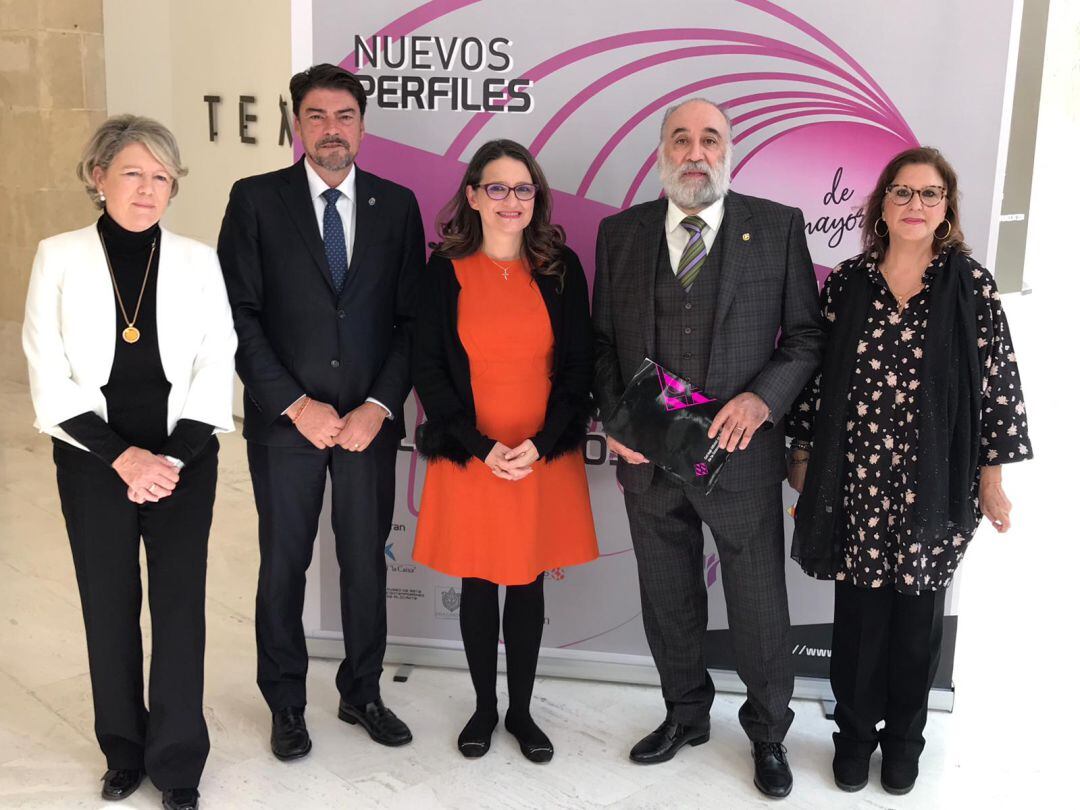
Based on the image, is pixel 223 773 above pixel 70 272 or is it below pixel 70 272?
below

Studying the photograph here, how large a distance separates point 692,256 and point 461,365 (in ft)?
2.36

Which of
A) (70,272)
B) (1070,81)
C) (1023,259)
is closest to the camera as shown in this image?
(70,272)

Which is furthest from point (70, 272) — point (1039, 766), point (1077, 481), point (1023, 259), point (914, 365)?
point (1023, 259)

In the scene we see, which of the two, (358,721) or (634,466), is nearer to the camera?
(634,466)

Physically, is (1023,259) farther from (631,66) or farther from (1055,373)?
(631,66)

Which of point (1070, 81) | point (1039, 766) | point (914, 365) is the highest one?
point (1070, 81)

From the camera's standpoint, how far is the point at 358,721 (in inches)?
136

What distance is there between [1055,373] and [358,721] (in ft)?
21.4

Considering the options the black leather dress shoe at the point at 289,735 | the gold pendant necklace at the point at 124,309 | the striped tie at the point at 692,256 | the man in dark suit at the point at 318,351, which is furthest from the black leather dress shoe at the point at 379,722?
the striped tie at the point at 692,256

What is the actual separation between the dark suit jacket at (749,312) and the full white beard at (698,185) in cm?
7

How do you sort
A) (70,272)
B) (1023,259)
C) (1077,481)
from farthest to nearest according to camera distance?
1. (1023,259)
2. (1077,481)
3. (70,272)

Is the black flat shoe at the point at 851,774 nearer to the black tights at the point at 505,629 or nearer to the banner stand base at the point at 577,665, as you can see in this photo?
the banner stand base at the point at 577,665

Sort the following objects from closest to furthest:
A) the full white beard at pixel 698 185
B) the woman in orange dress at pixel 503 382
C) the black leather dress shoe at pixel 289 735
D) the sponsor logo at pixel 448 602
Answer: the full white beard at pixel 698 185, the woman in orange dress at pixel 503 382, the black leather dress shoe at pixel 289 735, the sponsor logo at pixel 448 602

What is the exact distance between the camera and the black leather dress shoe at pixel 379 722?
3.35 m
